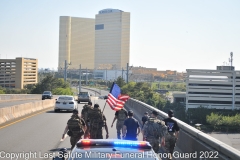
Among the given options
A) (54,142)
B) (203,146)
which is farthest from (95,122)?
(203,146)

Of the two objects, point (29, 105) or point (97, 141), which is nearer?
point (97, 141)

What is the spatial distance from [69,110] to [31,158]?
2309cm

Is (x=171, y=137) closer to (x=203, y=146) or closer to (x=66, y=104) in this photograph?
(x=203, y=146)

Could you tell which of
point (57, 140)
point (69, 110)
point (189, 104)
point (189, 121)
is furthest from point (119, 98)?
point (189, 104)

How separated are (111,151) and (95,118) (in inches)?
321

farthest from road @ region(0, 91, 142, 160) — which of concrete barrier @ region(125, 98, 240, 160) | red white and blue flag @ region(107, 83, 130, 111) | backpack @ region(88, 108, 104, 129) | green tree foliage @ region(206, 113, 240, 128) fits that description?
green tree foliage @ region(206, 113, 240, 128)

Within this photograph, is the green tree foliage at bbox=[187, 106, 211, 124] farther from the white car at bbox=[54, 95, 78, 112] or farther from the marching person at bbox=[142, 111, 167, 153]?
the marching person at bbox=[142, 111, 167, 153]

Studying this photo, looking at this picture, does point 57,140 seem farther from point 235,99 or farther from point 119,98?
point 235,99

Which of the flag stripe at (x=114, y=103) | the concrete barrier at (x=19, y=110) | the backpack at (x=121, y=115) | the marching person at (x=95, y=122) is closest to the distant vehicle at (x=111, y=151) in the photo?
the marching person at (x=95, y=122)

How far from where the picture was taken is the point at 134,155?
560 cm

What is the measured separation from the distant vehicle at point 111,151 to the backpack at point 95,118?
300 inches

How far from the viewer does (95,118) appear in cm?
1377

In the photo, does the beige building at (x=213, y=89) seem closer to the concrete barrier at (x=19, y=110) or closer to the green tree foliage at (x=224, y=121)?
the green tree foliage at (x=224, y=121)

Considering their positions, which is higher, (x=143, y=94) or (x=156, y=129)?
(x=156, y=129)
